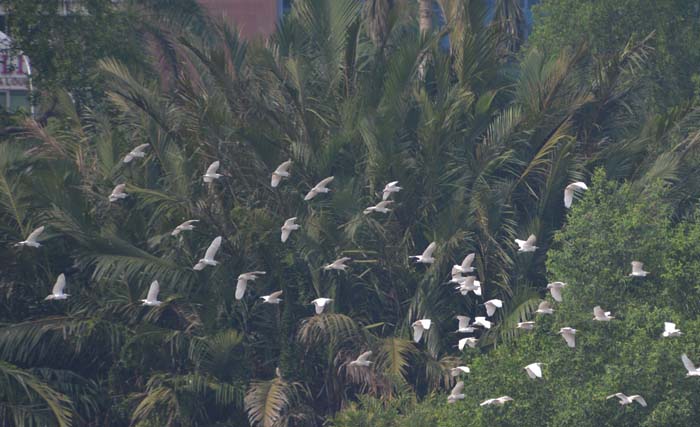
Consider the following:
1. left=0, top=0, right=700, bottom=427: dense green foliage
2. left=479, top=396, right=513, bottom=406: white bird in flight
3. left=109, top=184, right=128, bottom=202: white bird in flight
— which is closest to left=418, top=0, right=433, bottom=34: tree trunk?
left=0, top=0, right=700, bottom=427: dense green foliage

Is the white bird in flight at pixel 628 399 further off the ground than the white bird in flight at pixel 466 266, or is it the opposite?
the white bird in flight at pixel 466 266

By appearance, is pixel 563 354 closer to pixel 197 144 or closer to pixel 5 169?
pixel 197 144

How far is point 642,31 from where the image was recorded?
23047mm

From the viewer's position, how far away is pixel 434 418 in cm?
1556

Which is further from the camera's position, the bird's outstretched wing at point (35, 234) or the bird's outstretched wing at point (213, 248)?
the bird's outstretched wing at point (213, 248)

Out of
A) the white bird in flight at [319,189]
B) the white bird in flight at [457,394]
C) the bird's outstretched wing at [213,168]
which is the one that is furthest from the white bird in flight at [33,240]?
the white bird in flight at [457,394]

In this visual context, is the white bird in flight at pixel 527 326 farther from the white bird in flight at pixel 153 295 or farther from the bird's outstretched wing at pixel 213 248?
the white bird in flight at pixel 153 295

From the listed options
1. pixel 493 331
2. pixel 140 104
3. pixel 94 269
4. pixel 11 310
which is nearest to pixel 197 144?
pixel 140 104

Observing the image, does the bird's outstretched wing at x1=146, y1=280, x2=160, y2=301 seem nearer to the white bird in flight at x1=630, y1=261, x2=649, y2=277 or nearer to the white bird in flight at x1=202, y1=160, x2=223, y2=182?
the white bird in flight at x1=202, y1=160, x2=223, y2=182

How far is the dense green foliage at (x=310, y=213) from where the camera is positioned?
16.8 metres

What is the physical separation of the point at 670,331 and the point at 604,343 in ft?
2.83

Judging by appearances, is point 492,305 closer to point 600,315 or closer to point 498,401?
point 600,315

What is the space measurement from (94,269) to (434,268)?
4.55 metres

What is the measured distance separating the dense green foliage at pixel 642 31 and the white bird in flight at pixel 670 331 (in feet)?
28.5
